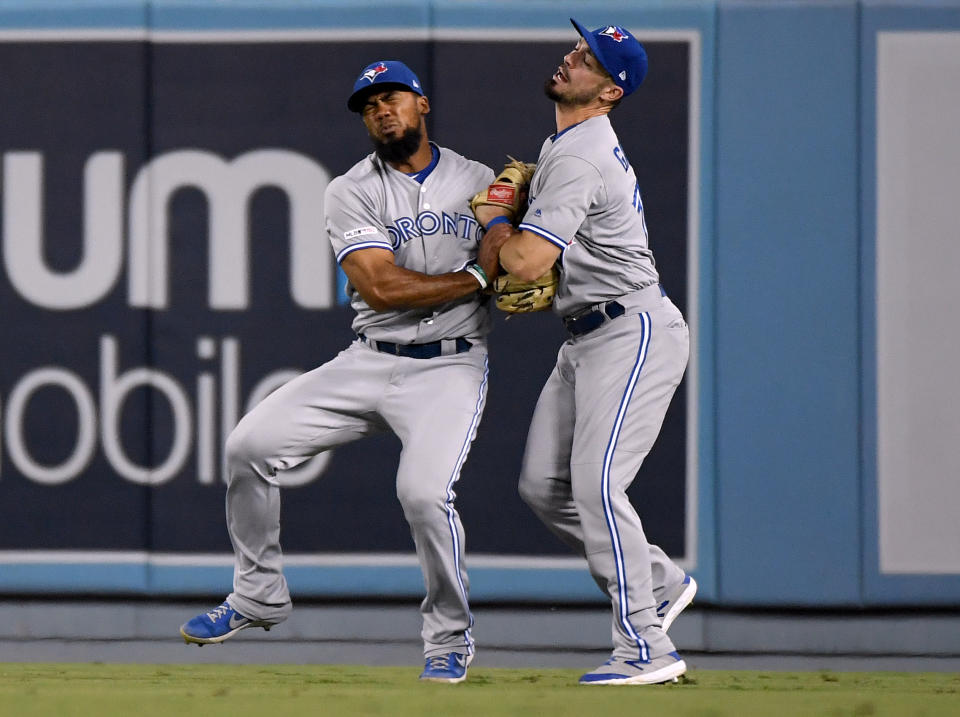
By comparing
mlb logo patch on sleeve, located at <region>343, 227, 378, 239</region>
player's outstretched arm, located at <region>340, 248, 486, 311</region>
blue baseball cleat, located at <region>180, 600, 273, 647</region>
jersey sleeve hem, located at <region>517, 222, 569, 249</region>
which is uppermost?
mlb logo patch on sleeve, located at <region>343, 227, 378, 239</region>

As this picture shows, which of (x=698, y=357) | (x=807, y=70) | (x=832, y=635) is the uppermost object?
(x=807, y=70)

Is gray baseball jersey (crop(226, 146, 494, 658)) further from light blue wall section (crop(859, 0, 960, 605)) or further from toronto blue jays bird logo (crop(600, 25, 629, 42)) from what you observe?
light blue wall section (crop(859, 0, 960, 605))

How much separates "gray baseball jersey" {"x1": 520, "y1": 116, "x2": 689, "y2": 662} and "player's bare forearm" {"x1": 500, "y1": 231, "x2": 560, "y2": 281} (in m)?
0.02

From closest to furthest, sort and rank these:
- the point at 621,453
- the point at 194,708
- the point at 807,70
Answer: the point at 194,708
the point at 621,453
the point at 807,70

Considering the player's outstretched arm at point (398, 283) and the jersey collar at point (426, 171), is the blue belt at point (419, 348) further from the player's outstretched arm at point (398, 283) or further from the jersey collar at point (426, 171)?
the jersey collar at point (426, 171)

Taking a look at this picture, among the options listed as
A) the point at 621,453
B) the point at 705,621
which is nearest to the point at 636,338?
the point at 621,453

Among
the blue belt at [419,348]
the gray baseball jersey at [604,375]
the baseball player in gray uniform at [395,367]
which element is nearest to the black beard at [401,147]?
the baseball player in gray uniform at [395,367]

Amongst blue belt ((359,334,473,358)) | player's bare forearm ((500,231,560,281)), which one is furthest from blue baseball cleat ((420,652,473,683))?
player's bare forearm ((500,231,560,281))

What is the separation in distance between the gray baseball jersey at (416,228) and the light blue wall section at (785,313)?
1584mm

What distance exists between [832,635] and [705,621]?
1.65 feet

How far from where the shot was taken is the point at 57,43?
522 centimetres

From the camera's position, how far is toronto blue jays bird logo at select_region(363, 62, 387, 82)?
374 cm

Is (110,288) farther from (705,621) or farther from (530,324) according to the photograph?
(705,621)

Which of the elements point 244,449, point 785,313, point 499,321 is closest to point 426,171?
point 244,449
